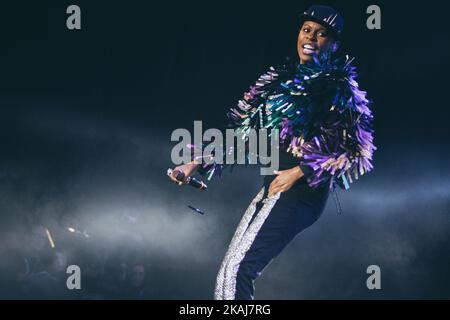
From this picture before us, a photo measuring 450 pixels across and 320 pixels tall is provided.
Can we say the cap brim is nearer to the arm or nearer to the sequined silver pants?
the arm

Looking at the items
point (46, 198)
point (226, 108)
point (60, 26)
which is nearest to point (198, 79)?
point (226, 108)

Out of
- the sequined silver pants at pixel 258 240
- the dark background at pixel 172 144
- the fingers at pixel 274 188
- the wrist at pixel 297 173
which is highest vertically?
the dark background at pixel 172 144

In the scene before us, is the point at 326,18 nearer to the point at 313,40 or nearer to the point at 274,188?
the point at 313,40

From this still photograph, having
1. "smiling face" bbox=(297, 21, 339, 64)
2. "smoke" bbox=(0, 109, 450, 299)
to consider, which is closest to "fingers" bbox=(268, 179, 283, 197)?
"smiling face" bbox=(297, 21, 339, 64)

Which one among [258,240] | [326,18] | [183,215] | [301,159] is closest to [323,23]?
[326,18]

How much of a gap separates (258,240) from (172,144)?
2185 mm

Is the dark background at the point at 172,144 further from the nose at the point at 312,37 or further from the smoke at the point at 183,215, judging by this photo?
the nose at the point at 312,37

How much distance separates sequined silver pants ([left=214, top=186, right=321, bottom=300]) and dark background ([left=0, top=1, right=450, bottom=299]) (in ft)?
5.97

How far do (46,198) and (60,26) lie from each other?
4.64ft

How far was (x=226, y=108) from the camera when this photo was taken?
15.0 ft

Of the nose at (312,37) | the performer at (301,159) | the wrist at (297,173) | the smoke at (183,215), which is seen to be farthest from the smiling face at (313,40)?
the smoke at (183,215)

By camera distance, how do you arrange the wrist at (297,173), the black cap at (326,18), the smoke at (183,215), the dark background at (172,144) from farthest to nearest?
the smoke at (183,215)
the dark background at (172,144)
the black cap at (326,18)
the wrist at (297,173)

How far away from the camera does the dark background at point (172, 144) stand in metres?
4.39

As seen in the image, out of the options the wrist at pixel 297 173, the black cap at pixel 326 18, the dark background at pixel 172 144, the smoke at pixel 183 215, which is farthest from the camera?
the smoke at pixel 183 215
